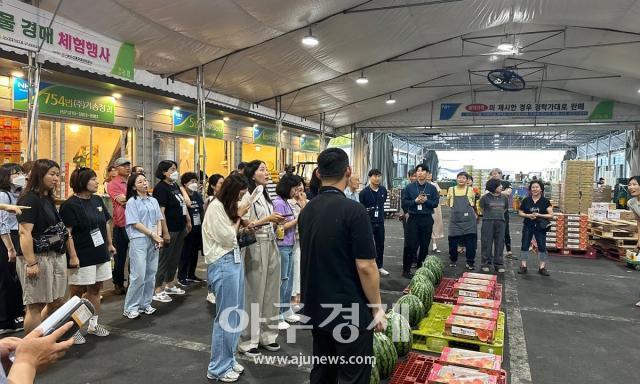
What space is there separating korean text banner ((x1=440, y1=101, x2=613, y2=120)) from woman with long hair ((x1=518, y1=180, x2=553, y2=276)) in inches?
447

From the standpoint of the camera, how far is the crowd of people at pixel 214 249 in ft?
7.39

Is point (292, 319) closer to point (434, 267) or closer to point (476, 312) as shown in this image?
point (476, 312)

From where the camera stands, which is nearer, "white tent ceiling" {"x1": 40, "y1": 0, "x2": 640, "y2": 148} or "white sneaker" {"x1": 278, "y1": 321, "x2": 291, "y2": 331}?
"white sneaker" {"x1": 278, "y1": 321, "x2": 291, "y2": 331}

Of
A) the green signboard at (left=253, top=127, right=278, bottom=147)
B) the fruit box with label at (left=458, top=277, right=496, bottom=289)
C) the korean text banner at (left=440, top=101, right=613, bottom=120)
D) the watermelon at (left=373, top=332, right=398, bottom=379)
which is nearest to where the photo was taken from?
Answer: the watermelon at (left=373, top=332, right=398, bottom=379)

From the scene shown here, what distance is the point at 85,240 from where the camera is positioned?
158 inches

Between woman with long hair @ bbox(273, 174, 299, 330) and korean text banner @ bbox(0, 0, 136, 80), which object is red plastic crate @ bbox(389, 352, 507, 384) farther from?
korean text banner @ bbox(0, 0, 136, 80)

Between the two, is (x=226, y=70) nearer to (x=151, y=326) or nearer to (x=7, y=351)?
(x=151, y=326)

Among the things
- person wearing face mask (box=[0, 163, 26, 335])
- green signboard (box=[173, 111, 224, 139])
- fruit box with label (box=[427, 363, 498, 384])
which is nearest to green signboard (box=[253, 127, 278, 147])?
green signboard (box=[173, 111, 224, 139])

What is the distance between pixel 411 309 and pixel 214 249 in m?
2.14

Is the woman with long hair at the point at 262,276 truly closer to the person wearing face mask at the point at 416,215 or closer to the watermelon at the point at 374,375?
the watermelon at the point at 374,375

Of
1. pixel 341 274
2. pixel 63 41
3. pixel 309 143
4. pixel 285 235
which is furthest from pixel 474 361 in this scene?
pixel 309 143

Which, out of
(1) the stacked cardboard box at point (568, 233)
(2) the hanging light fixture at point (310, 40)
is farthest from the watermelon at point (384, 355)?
(1) the stacked cardboard box at point (568, 233)

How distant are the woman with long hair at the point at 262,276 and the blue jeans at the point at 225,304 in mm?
504

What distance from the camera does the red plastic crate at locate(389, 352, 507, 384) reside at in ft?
10.4
